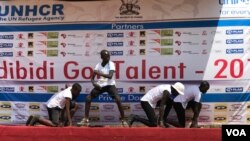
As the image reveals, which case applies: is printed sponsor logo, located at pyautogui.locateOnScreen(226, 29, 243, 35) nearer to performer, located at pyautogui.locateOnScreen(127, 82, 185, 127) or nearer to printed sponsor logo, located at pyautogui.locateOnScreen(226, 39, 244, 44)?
printed sponsor logo, located at pyautogui.locateOnScreen(226, 39, 244, 44)

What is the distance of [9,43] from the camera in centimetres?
1180

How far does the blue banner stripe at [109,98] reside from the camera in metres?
11.1

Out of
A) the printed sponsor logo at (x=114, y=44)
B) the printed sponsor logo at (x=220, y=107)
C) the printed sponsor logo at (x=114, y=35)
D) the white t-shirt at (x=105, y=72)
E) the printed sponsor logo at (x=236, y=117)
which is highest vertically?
the printed sponsor logo at (x=114, y=35)

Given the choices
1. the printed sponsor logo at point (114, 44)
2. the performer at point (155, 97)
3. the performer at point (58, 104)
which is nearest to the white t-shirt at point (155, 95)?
the performer at point (155, 97)

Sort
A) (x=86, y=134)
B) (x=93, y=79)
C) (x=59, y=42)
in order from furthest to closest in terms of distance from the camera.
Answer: (x=59, y=42) → (x=93, y=79) → (x=86, y=134)

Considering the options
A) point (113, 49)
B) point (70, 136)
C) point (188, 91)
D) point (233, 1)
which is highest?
point (233, 1)

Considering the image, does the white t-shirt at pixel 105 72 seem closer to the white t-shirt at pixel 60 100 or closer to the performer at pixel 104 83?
the performer at pixel 104 83

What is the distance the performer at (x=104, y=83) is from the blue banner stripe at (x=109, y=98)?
50 cm

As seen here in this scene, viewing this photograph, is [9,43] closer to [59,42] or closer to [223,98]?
[59,42]

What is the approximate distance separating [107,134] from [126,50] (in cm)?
253

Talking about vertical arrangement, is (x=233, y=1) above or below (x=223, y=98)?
above

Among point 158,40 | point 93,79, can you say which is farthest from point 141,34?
point 93,79

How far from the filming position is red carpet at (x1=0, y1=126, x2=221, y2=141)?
31.0 feet

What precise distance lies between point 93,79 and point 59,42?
1.41m
